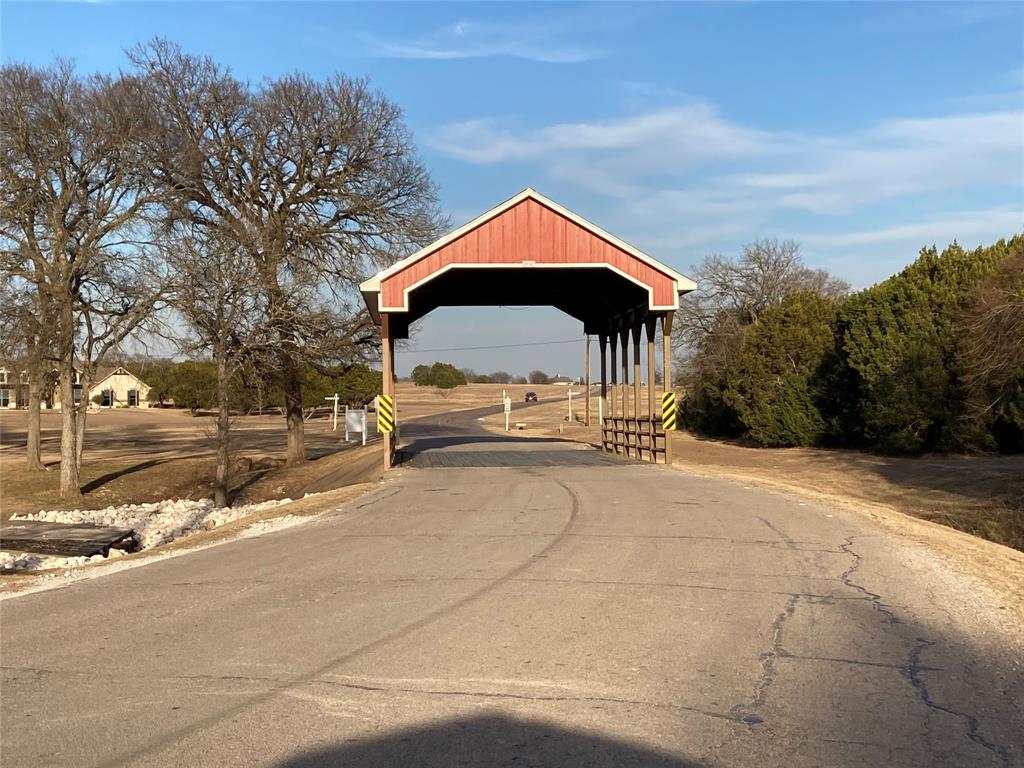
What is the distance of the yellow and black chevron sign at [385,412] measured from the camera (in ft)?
67.5

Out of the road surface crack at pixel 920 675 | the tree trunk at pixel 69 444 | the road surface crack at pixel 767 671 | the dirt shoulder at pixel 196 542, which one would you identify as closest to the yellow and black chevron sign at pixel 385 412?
the dirt shoulder at pixel 196 542

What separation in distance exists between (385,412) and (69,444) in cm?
1249

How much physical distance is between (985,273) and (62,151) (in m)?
31.0

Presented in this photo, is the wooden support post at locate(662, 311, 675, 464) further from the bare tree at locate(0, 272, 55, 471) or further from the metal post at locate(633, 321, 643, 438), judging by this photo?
the bare tree at locate(0, 272, 55, 471)

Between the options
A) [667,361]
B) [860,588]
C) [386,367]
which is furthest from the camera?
[386,367]

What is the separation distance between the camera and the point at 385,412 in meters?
20.6

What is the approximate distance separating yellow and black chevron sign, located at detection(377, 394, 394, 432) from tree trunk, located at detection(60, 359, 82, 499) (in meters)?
12.0

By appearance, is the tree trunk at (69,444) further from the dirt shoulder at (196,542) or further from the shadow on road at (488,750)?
the shadow on road at (488,750)

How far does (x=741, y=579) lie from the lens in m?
8.44

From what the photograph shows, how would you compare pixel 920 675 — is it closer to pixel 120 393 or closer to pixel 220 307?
pixel 220 307

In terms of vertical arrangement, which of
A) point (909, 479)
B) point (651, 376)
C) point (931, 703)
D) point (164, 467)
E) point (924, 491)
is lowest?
point (924, 491)

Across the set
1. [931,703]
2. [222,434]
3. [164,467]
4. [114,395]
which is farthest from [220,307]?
[114,395]

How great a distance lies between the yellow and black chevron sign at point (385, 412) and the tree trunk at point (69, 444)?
11960 millimetres

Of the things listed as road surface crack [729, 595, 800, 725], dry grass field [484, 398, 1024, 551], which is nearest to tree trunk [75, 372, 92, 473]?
dry grass field [484, 398, 1024, 551]
